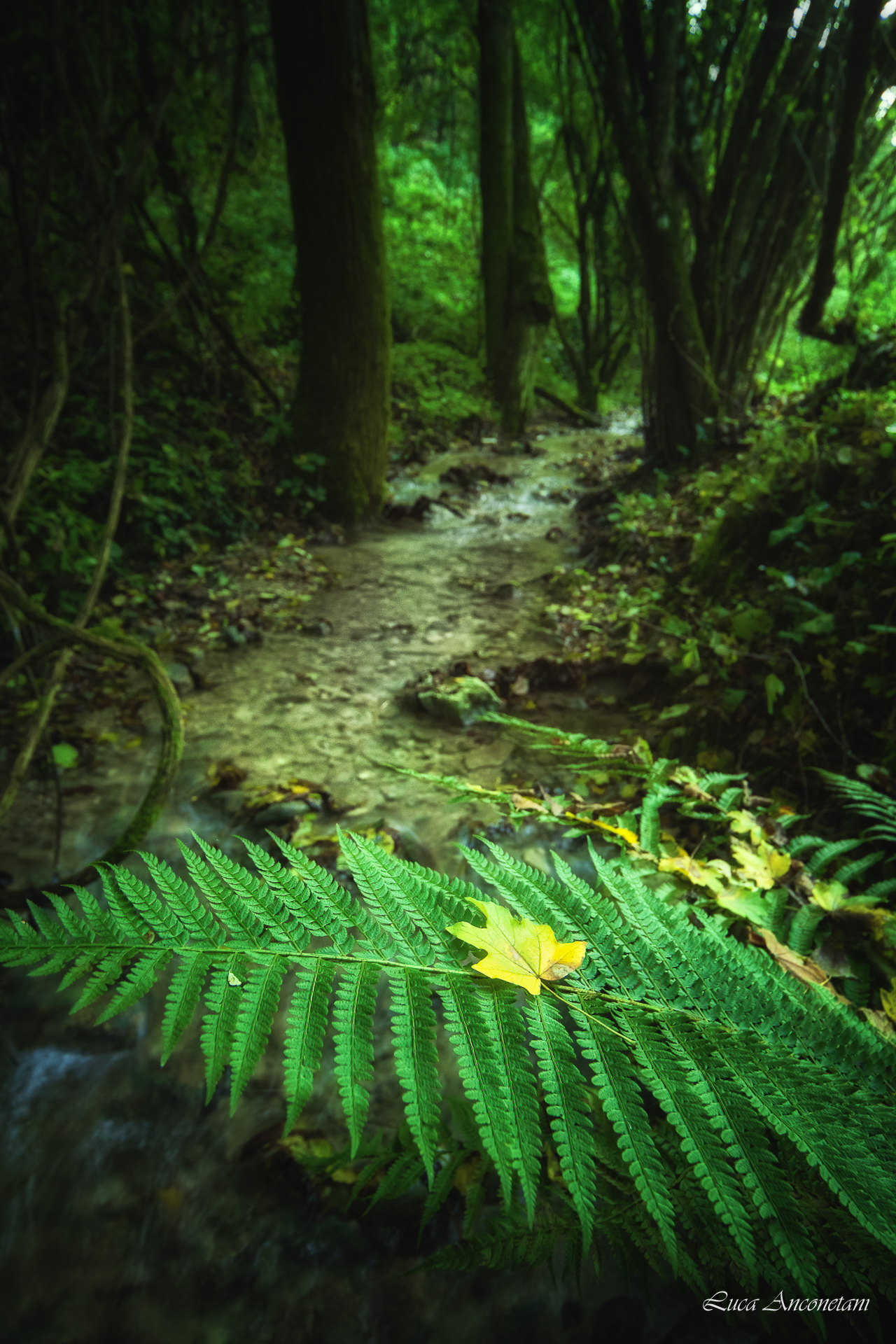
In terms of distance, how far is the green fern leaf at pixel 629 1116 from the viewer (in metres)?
0.67

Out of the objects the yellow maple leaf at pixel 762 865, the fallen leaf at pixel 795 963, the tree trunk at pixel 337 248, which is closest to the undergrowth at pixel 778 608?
the yellow maple leaf at pixel 762 865

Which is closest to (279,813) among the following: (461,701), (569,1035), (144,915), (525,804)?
(461,701)

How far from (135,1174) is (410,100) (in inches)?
692

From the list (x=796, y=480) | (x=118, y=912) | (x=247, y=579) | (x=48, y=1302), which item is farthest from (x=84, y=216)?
(x=48, y=1302)

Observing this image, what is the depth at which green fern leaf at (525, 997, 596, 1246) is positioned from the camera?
67 cm

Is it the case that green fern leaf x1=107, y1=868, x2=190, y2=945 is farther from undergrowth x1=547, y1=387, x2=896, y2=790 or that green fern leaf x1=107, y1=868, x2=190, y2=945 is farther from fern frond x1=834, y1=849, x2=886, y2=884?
undergrowth x1=547, y1=387, x2=896, y2=790

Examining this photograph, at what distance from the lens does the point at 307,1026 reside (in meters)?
0.77

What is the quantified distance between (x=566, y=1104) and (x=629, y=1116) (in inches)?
3.2

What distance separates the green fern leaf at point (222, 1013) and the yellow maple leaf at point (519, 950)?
314 mm

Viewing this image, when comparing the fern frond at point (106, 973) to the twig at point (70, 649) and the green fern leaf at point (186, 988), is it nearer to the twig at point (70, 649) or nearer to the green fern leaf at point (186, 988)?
the green fern leaf at point (186, 988)

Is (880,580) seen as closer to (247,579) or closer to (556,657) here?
(556,657)

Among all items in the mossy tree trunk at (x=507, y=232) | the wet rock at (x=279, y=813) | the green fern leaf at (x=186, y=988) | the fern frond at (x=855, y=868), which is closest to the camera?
the green fern leaf at (x=186, y=988)

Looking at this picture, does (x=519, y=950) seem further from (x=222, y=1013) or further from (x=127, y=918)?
(x=127, y=918)

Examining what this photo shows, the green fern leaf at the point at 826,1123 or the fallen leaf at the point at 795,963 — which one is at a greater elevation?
the green fern leaf at the point at 826,1123
